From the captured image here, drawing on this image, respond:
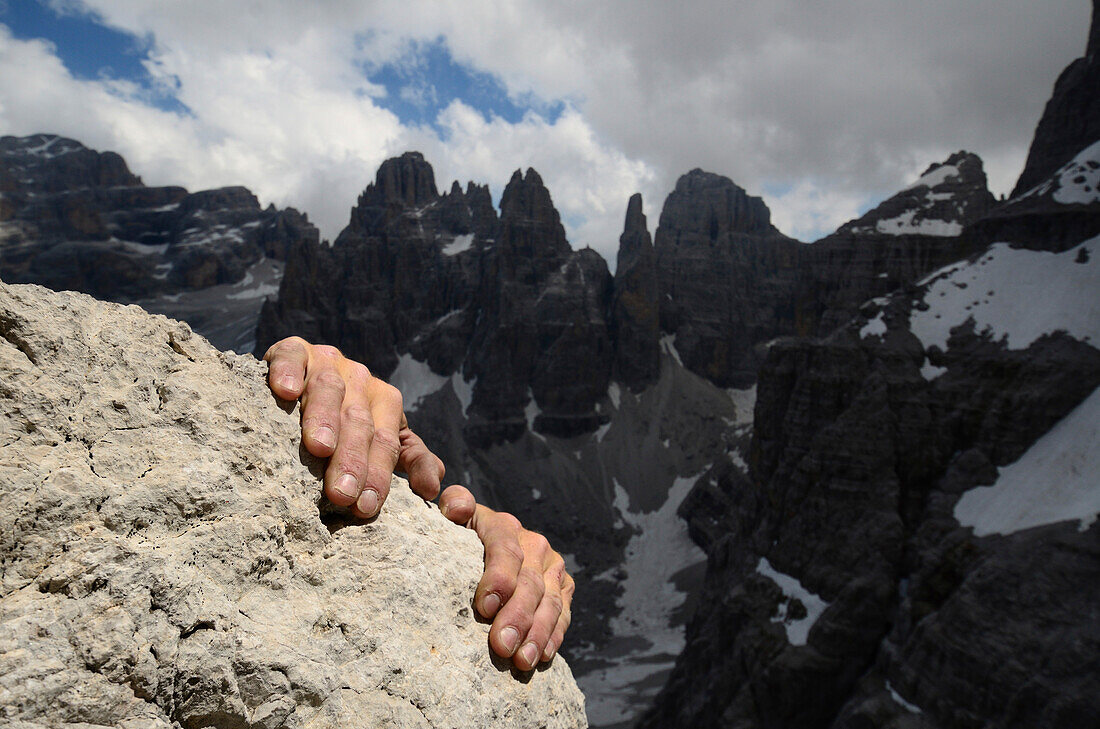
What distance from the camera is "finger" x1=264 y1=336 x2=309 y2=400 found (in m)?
3.67

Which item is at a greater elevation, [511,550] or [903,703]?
[511,550]

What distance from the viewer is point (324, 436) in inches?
139

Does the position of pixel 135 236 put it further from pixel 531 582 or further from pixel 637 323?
pixel 531 582

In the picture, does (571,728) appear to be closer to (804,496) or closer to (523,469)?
(804,496)

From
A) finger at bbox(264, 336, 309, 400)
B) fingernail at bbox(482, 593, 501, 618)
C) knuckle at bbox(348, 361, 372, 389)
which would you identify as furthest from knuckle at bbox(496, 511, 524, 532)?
finger at bbox(264, 336, 309, 400)

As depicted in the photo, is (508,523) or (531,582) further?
(508,523)

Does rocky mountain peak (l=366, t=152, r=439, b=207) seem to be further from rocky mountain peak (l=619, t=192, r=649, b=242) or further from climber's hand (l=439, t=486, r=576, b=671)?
climber's hand (l=439, t=486, r=576, b=671)

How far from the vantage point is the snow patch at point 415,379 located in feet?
352

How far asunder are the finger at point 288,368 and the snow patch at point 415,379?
341ft

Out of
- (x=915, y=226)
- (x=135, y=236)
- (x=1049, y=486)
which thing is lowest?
(x=1049, y=486)

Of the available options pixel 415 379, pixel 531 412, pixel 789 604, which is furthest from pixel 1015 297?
pixel 415 379

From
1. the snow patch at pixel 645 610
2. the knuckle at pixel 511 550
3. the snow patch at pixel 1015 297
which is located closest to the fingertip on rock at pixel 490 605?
the knuckle at pixel 511 550

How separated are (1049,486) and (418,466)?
32682mm

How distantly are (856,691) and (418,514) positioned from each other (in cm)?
3394
